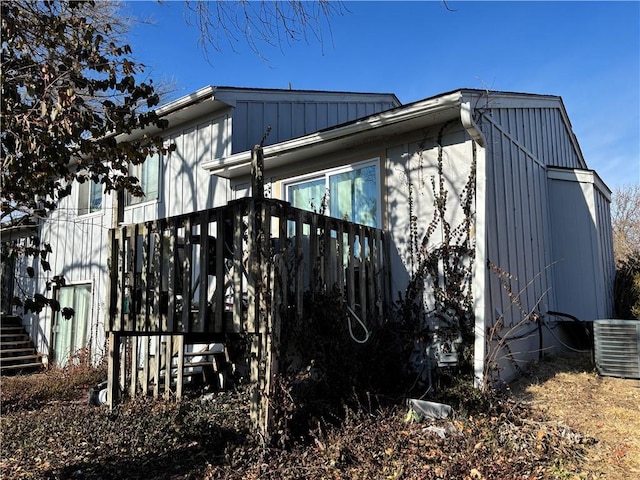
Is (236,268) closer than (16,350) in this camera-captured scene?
Yes

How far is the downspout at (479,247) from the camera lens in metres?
5.51

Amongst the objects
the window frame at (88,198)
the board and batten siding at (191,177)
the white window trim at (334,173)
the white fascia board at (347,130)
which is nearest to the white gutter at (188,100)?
the board and batten siding at (191,177)

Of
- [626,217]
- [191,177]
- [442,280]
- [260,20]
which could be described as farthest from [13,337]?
[626,217]

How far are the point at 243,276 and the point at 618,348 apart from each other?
15.9ft

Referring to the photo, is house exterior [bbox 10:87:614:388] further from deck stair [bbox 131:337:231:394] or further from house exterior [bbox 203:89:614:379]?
deck stair [bbox 131:337:231:394]

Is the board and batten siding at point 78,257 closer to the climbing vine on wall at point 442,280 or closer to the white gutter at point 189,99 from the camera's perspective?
the white gutter at point 189,99

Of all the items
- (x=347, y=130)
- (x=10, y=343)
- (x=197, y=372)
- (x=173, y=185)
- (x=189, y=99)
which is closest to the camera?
(x=347, y=130)

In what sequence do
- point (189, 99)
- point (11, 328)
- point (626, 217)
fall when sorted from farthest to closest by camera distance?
point (626, 217) → point (11, 328) → point (189, 99)

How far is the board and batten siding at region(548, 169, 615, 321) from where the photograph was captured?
8375mm

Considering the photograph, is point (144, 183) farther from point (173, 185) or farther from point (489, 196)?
point (489, 196)

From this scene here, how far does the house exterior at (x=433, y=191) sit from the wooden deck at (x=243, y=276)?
91 centimetres

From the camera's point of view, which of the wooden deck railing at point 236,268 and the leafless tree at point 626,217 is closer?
the wooden deck railing at point 236,268

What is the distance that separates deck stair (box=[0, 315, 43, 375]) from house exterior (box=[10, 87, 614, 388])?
780 mm

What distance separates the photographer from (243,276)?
561 cm
